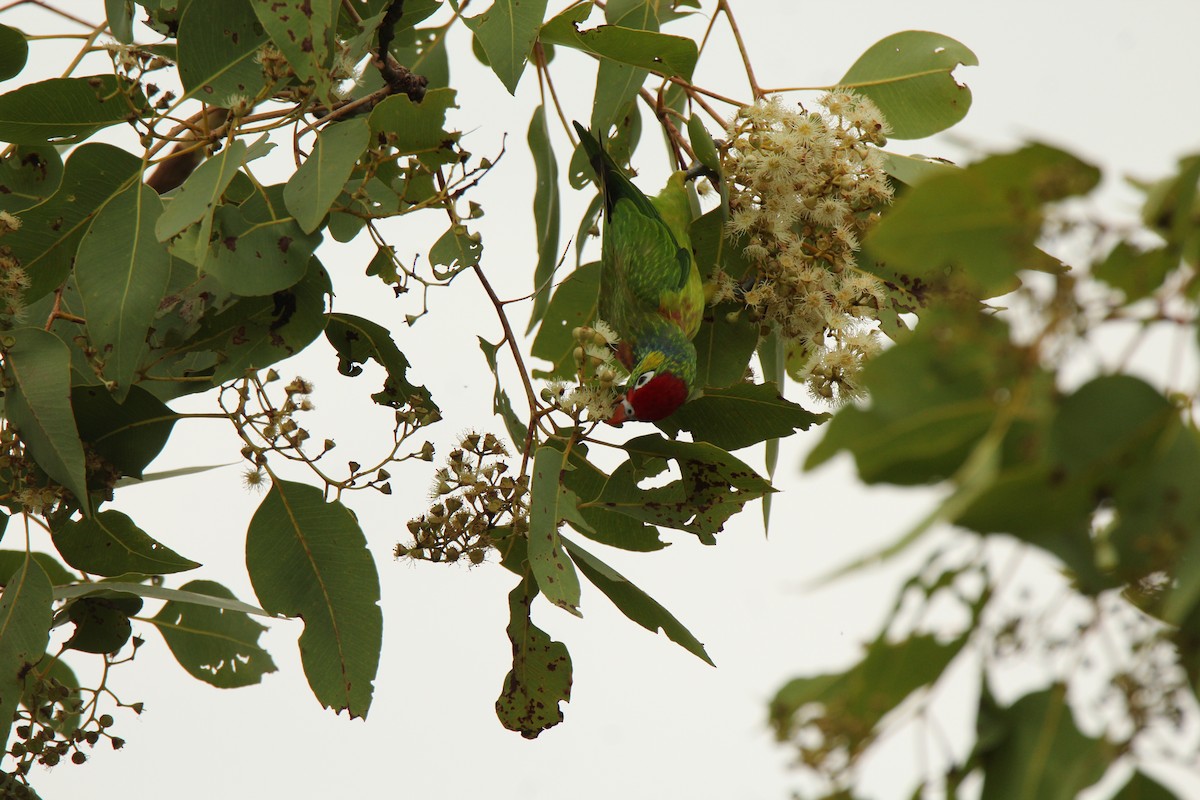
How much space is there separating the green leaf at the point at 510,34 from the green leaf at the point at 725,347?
1.95ft

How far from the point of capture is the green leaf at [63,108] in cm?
178

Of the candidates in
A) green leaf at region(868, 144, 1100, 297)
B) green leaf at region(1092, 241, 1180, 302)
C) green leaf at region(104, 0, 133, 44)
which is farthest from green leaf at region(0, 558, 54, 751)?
green leaf at region(1092, 241, 1180, 302)

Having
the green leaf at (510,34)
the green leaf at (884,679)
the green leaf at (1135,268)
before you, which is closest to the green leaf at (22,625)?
the green leaf at (510,34)

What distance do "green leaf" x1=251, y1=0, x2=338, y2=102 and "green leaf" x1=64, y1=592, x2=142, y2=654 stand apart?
0.98 metres

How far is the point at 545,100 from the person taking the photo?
2438mm

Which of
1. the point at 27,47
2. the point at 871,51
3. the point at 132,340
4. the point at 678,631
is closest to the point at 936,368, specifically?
the point at 678,631

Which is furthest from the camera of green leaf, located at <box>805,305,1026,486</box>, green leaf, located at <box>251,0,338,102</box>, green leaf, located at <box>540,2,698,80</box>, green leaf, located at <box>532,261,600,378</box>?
green leaf, located at <box>532,261,600,378</box>

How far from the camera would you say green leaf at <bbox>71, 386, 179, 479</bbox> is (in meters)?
1.84

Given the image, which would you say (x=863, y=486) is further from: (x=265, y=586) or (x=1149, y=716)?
(x=265, y=586)

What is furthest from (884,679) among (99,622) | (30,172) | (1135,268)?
(30,172)

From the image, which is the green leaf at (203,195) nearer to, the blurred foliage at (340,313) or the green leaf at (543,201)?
the blurred foliage at (340,313)

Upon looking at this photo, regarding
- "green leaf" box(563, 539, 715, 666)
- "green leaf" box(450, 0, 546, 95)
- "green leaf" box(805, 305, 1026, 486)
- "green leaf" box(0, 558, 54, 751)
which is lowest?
"green leaf" box(563, 539, 715, 666)

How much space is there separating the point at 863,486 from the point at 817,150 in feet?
4.12

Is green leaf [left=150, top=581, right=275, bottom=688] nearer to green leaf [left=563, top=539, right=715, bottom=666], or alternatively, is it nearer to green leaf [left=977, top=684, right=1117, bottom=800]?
green leaf [left=563, top=539, right=715, bottom=666]
